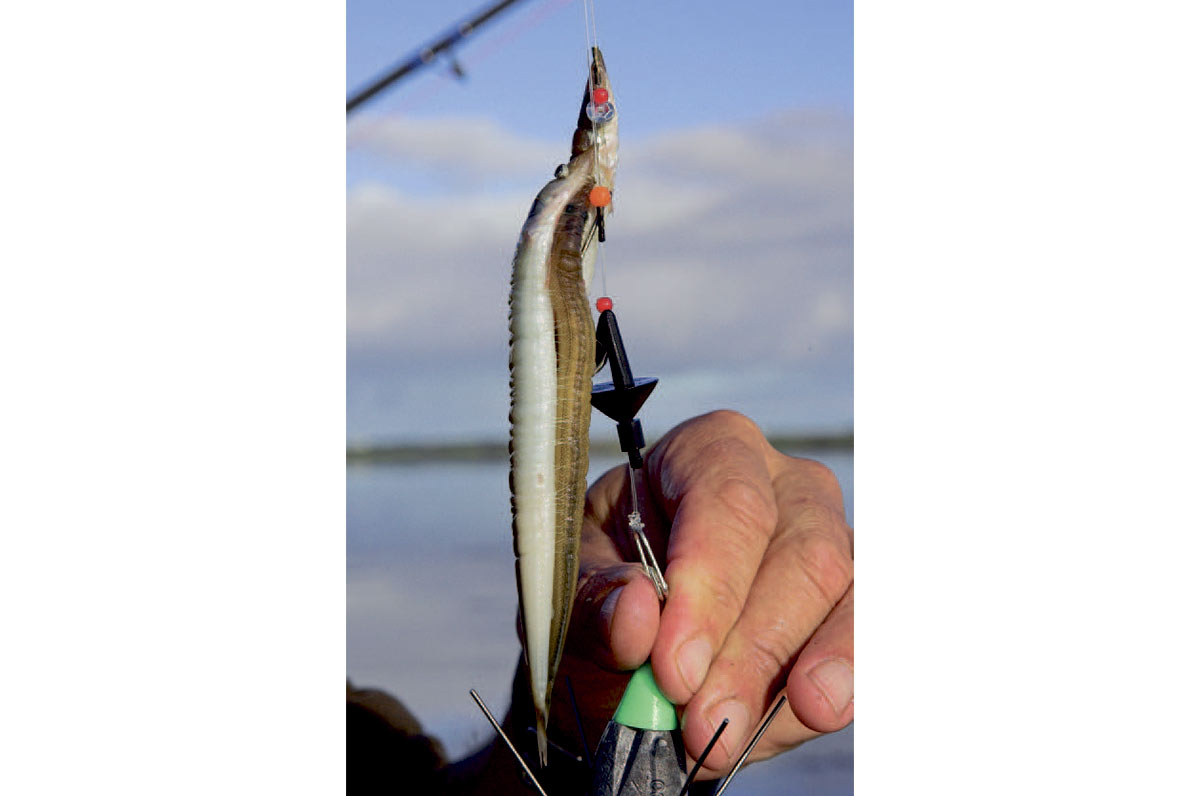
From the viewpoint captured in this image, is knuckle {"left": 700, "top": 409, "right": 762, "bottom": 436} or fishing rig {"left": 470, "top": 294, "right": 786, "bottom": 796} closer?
fishing rig {"left": 470, "top": 294, "right": 786, "bottom": 796}

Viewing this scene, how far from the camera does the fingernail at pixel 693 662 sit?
737mm

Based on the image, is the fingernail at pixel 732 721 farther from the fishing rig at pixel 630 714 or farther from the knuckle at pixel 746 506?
the knuckle at pixel 746 506

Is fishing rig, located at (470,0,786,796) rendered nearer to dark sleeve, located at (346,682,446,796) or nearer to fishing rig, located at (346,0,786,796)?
fishing rig, located at (346,0,786,796)

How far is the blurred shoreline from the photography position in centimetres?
96

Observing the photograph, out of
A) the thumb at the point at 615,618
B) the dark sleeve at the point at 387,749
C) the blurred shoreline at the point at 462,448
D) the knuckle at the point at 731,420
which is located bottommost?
the dark sleeve at the point at 387,749

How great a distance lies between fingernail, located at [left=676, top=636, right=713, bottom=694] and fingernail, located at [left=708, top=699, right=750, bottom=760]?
2 centimetres

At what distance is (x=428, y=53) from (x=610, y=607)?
1.32 ft

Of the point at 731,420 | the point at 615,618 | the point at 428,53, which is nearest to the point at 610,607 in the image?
the point at 615,618

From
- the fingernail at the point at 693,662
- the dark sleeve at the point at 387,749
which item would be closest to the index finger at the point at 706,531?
the fingernail at the point at 693,662

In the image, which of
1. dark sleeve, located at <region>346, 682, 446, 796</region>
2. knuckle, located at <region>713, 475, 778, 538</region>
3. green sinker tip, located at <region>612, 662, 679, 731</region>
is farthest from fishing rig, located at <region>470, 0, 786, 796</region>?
dark sleeve, located at <region>346, 682, 446, 796</region>

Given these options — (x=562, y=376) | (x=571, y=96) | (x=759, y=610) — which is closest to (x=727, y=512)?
(x=759, y=610)

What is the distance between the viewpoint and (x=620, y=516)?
0.95 meters

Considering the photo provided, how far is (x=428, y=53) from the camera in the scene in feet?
2.74

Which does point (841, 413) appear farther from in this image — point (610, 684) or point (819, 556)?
point (610, 684)
